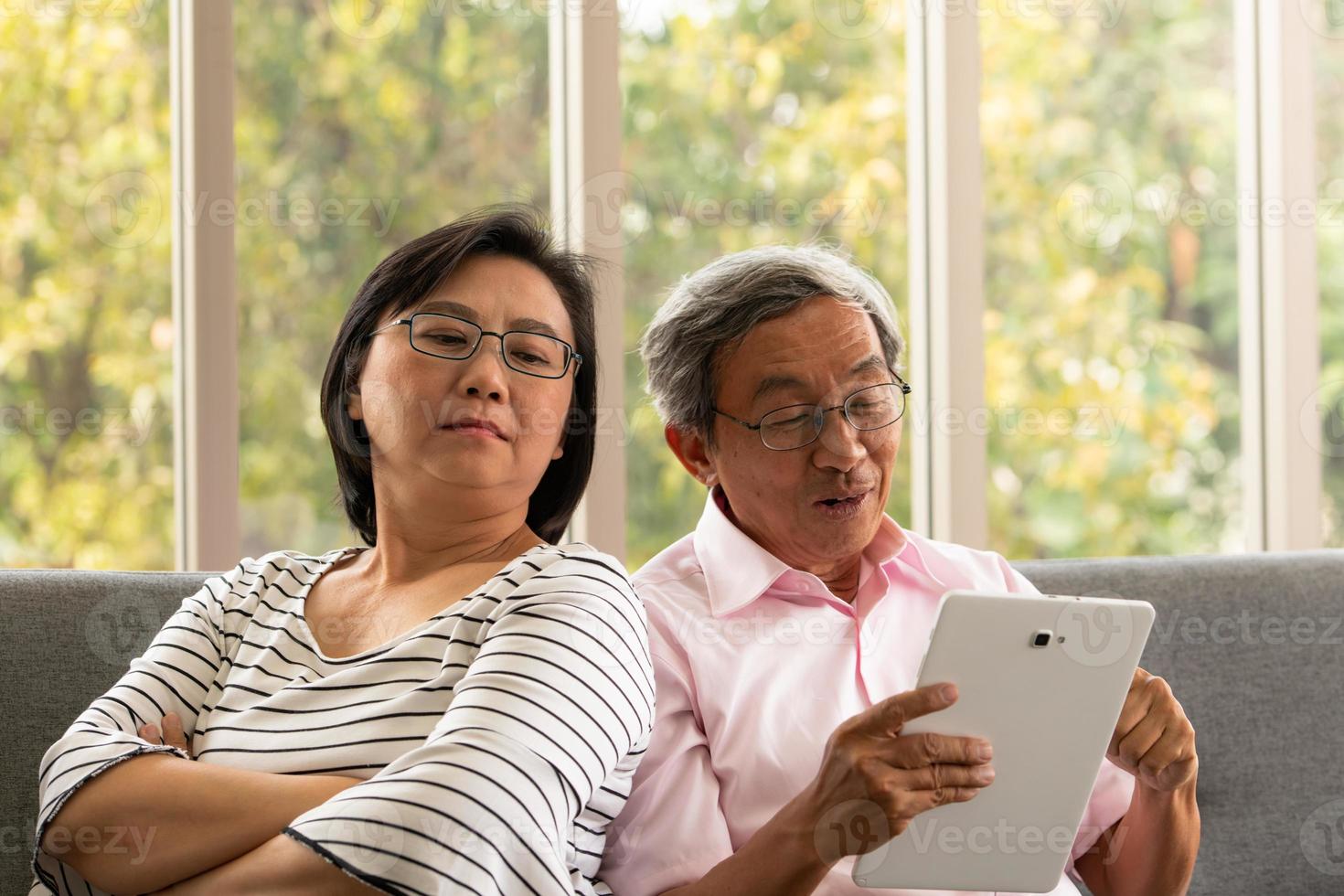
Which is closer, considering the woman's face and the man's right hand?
the man's right hand

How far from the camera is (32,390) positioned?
234cm

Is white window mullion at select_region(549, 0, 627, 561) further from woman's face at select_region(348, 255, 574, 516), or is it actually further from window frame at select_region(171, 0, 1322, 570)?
woman's face at select_region(348, 255, 574, 516)

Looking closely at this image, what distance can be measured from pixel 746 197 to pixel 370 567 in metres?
1.48

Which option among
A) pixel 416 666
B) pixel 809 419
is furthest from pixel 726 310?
pixel 416 666

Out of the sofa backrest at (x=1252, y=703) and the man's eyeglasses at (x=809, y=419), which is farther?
the sofa backrest at (x=1252, y=703)

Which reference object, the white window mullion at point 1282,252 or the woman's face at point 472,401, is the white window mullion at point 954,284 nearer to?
the white window mullion at point 1282,252

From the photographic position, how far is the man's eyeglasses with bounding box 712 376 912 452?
4.88 feet

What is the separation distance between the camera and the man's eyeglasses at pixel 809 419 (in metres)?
1.49

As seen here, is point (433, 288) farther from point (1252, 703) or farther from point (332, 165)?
point (1252, 703)

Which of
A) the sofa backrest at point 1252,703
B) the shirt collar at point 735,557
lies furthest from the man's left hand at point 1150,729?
the sofa backrest at point 1252,703

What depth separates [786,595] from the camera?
1.53 meters

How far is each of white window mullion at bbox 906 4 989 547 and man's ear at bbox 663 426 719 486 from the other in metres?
1.15

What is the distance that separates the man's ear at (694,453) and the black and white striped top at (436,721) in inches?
12.8

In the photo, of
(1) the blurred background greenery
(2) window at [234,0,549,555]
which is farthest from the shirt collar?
(2) window at [234,0,549,555]
